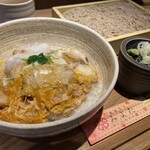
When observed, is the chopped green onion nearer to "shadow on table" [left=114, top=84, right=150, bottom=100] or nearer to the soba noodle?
"shadow on table" [left=114, top=84, right=150, bottom=100]

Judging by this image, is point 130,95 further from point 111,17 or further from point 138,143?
point 111,17

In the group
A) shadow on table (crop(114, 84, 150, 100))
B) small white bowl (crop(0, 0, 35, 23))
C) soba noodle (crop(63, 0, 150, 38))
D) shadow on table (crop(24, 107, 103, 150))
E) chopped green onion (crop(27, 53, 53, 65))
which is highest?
small white bowl (crop(0, 0, 35, 23))

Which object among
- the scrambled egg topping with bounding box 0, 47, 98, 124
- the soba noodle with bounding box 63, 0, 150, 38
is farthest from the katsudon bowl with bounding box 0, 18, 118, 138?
the soba noodle with bounding box 63, 0, 150, 38

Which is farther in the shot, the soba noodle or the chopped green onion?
the soba noodle

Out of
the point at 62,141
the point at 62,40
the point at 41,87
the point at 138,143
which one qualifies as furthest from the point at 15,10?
the point at 138,143

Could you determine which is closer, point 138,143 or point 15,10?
point 138,143

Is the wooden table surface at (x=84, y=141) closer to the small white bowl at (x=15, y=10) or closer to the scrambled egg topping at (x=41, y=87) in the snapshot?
the scrambled egg topping at (x=41, y=87)

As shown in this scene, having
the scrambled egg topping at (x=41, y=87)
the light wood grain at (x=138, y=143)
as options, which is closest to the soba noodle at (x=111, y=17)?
the scrambled egg topping at (x=41, y=87)

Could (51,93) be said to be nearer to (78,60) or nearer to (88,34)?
(78,60)
